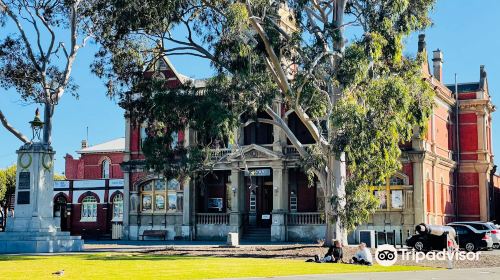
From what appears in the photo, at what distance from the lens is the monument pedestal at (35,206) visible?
31141 millimetres

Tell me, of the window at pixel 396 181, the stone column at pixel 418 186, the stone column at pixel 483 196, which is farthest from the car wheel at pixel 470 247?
the stone column at pixel 483 196

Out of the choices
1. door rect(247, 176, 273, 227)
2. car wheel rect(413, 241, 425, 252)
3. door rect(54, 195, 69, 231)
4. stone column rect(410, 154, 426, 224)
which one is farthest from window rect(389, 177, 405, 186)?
door rect(54, 195, 69, 231)

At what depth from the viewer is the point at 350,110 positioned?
26688 millimetres

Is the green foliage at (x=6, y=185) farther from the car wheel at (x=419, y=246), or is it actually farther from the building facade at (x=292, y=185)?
the car wheel at (x=419, y=246)

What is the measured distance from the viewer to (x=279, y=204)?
43.4 m

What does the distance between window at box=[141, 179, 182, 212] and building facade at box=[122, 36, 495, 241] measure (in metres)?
0.07

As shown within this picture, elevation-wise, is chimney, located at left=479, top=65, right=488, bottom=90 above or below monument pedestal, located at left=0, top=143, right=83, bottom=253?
above

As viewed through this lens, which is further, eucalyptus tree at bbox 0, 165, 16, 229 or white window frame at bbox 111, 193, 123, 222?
eucalyptus tree at bbox 0, 165, 16, 229

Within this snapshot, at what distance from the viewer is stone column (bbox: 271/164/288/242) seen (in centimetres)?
4309

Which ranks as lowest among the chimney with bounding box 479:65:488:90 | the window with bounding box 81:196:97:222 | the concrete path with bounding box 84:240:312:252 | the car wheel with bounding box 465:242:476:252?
the concrete path with bounding box 84:240:312:252

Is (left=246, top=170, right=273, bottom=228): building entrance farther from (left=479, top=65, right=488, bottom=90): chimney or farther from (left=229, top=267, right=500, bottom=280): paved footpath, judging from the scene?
(left=229, top=267, right=500, bottom=280): paved footpath

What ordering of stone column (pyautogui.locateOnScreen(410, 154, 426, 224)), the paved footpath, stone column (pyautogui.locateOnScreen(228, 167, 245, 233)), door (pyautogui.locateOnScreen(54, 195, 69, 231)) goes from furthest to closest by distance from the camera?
door (pyautogui.locateOnScreen(54, 195, 69, 231)) → stone column (pyautogui.locateOnScreen(228, 167, 245, 233)) → stone column (pyautogui.locateOnScreen(410, 154, 426, 224)) → the paved footpath

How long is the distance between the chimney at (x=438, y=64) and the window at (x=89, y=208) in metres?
28.6

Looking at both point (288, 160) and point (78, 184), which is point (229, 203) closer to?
point (288, 160)
